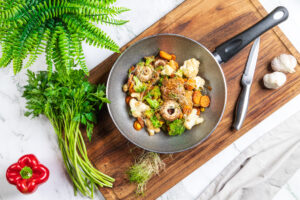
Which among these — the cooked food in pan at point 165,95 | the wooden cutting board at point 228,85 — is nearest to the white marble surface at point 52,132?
the wooden cutting board at point 228,85

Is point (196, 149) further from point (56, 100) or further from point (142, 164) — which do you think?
point (56, 100)

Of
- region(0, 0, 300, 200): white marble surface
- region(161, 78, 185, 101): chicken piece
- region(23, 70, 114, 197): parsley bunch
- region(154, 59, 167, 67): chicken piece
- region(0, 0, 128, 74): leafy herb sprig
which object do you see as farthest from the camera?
region(0, 0, 300, 200): white marble surface

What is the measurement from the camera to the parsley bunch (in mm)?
2010

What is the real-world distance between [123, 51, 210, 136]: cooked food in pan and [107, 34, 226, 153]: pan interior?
4 cm

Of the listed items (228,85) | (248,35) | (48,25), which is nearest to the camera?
(48,25)

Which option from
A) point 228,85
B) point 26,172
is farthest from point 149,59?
point 26,172

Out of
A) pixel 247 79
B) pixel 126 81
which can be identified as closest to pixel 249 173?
pixel 247 79

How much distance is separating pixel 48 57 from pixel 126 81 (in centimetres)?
73

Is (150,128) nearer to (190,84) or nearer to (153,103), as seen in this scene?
(153,103)

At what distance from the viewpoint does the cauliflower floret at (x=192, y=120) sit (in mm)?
2148

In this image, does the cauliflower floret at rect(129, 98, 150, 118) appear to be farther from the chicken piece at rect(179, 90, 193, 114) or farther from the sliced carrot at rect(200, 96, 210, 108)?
the sliced carrot at rect(200, 96, 210, 108)

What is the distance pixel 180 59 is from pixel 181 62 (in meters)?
0.03

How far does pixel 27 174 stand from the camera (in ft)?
6.97

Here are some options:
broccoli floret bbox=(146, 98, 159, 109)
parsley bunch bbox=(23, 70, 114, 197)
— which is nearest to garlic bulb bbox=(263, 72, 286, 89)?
broccoli floret bbox=(146, 98, 159, 109)
